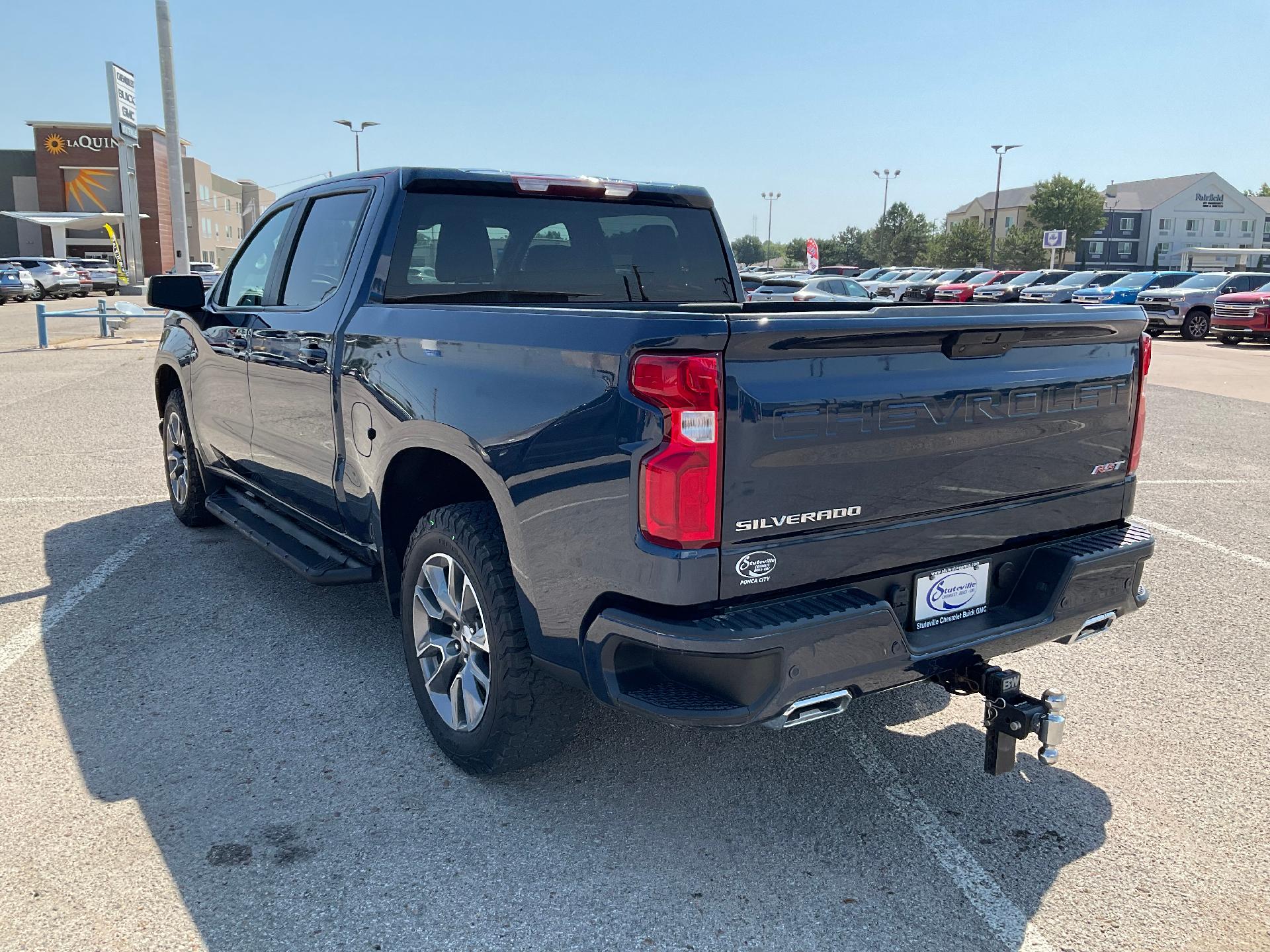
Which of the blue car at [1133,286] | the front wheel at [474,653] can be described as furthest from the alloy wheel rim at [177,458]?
the blue car at [1133,286]

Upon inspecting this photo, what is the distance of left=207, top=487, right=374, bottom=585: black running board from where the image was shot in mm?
4031

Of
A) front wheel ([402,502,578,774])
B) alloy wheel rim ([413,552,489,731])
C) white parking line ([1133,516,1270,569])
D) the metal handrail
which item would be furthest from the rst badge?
the metal handrail

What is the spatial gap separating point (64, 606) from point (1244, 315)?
84.4 feet

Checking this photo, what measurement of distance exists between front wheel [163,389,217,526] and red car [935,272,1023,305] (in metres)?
25.2

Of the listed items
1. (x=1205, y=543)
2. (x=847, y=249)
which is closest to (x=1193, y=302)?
(x=1205, y=543)

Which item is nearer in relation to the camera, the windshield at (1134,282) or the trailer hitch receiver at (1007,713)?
the trailer hitch receiver at (1007,713)

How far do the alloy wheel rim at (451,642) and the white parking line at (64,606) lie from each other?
6.53 ft

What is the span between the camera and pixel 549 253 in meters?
4.24

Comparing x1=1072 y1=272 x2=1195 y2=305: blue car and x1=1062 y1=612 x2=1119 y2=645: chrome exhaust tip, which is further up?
x1=1072 y1=272 x2=1195 y2=305: blue car

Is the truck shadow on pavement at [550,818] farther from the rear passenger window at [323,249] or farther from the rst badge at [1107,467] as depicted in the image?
the rear passenger window at [323,249]

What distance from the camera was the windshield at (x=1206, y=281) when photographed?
2719cm

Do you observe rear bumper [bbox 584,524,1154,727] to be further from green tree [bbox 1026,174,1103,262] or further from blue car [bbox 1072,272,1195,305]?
green tree [bbox 1026,174,1103,262]

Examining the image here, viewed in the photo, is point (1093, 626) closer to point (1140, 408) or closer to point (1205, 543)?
point (1140, 408)

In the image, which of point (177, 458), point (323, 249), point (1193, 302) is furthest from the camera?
point (1193, 302)
